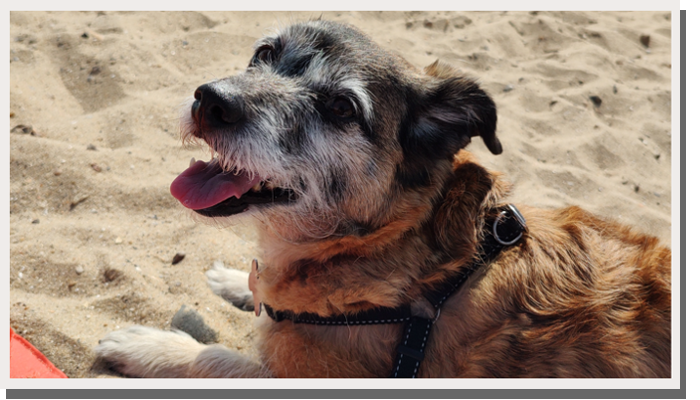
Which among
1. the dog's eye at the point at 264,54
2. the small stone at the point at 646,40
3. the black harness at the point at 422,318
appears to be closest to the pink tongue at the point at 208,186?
the dog's eye at the point at 264,54

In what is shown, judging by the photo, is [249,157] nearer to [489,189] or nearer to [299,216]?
[299,216]

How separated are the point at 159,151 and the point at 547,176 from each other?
3.83 m

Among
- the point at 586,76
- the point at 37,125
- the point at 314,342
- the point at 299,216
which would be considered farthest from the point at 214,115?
the point at 586,76

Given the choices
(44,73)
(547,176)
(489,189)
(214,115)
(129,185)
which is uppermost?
(214,115)

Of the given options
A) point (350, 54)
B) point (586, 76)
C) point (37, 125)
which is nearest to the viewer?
point (350, 54)

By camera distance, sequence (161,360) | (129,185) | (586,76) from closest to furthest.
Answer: (161,360), (129,185), (586,76)

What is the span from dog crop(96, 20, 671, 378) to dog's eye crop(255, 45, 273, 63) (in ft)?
0.42

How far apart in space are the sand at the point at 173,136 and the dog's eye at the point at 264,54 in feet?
2.14

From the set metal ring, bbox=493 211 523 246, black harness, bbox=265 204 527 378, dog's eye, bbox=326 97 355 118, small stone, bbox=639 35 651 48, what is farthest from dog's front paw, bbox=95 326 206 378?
small stone, bbox=639 35 651 48

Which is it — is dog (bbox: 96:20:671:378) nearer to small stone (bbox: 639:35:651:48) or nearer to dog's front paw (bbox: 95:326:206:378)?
dog's front paw (bbox: 95:326:206:378)

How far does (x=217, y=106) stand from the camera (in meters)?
2.68

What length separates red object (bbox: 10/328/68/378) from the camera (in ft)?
10.0

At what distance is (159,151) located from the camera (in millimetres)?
4891

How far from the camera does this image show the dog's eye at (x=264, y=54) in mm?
3253
